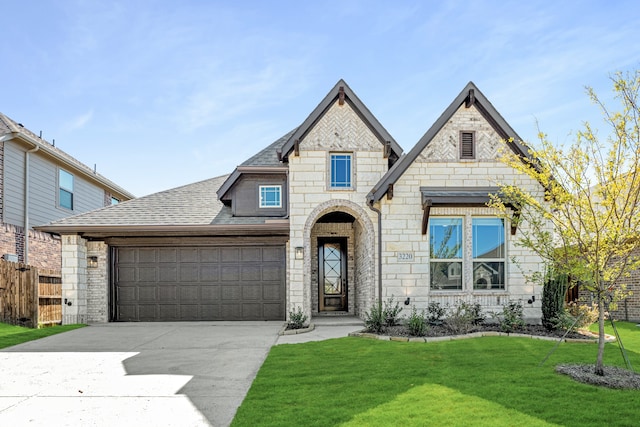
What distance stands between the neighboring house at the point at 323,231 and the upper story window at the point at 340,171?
0.09ft

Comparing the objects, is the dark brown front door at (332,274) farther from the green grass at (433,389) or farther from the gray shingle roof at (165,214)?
the green grass at (433,389)

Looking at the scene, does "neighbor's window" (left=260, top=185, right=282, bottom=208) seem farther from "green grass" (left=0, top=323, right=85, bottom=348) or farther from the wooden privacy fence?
the wooden privacy fence

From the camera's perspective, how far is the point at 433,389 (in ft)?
20.4

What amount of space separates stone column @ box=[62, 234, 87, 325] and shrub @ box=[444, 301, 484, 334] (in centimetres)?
1006

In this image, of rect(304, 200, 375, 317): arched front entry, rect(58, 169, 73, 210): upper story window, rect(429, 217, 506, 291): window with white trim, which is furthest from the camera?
rect(58, 169, 73, 210): upper story window

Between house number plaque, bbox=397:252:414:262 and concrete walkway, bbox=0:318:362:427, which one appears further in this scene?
house number plaque, bbox=397:252:414:262

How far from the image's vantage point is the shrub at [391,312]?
11.4 metres

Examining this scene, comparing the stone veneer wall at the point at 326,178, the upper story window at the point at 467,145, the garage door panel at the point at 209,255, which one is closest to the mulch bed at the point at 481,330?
the stone veneer wall at the point at 326,178

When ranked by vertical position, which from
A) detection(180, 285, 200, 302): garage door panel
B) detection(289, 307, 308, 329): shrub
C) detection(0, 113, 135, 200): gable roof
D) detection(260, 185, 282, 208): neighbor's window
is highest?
detection(0, 113, 135, 200): gable roof

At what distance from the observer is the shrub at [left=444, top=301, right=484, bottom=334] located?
10570 mm

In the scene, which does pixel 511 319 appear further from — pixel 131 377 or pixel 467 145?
pixel 131 377

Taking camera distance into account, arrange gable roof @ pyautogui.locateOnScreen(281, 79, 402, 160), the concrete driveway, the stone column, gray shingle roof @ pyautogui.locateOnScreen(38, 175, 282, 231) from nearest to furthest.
A: 1. the concrete driveway
2. gable roof @ pyautogui.locateOnScreen(281, 79, 402, 160)
3. the stone column
4. gray shingle roof @ pyautogui.locateOnScreen(38, 175, 282, 231)

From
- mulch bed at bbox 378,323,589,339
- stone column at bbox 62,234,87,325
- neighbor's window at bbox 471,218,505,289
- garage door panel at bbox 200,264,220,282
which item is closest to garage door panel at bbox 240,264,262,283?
garage door panel at bbox 200,264,220,282

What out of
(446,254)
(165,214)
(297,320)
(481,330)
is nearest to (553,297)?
(481,330)
